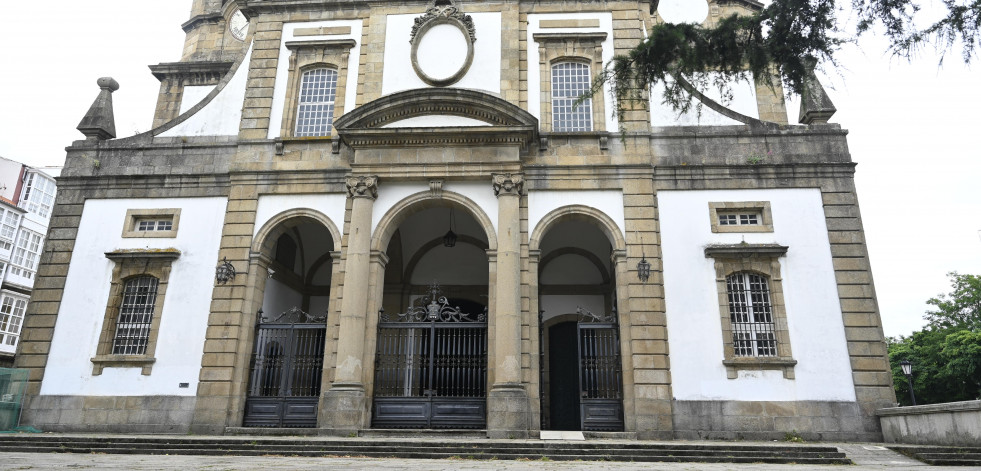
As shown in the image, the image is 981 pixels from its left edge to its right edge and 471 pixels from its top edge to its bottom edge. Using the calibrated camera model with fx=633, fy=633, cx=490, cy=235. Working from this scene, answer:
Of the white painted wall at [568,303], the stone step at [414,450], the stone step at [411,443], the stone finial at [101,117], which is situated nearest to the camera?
the stone step at [414,450]

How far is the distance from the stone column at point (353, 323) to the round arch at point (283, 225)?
24.6 inches

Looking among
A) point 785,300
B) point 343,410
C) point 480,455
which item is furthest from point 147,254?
point 785,300

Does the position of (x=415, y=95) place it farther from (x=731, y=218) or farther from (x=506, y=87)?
(x=731, y=218)

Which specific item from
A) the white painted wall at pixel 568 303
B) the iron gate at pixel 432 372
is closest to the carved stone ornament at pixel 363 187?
the iron gate at pixel 432 372

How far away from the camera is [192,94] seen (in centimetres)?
2270

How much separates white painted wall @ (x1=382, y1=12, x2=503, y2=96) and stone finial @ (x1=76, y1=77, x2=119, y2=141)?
750cm

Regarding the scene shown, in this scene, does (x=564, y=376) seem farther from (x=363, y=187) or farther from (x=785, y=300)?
(x=363, y=187)

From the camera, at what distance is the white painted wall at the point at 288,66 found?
53.1ft

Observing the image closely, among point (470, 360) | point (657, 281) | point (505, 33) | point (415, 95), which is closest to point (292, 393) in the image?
point (470, 360)

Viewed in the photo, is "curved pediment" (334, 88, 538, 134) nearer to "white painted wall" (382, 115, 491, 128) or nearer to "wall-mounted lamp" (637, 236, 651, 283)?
"white painted wall" (382, 115, 491, 128)

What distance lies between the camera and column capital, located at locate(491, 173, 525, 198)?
14570 mm

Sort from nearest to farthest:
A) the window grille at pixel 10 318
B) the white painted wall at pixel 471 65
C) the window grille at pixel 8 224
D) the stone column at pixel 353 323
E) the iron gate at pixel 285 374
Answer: the stone column at pixel 353 323 → the iron gate at pixel 285 374 → the white painted wall at pixel 471 65 → the window grille at pixel 10 318 → the window grille at pixel 8 224

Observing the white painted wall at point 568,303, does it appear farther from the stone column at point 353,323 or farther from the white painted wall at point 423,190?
the stone column at point 353,323

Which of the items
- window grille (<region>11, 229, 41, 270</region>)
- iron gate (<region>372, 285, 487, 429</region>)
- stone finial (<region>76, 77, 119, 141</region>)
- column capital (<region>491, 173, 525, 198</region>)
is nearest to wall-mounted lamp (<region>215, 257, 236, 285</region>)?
iron gate (<region>372, 285, 487, 429</region>)
